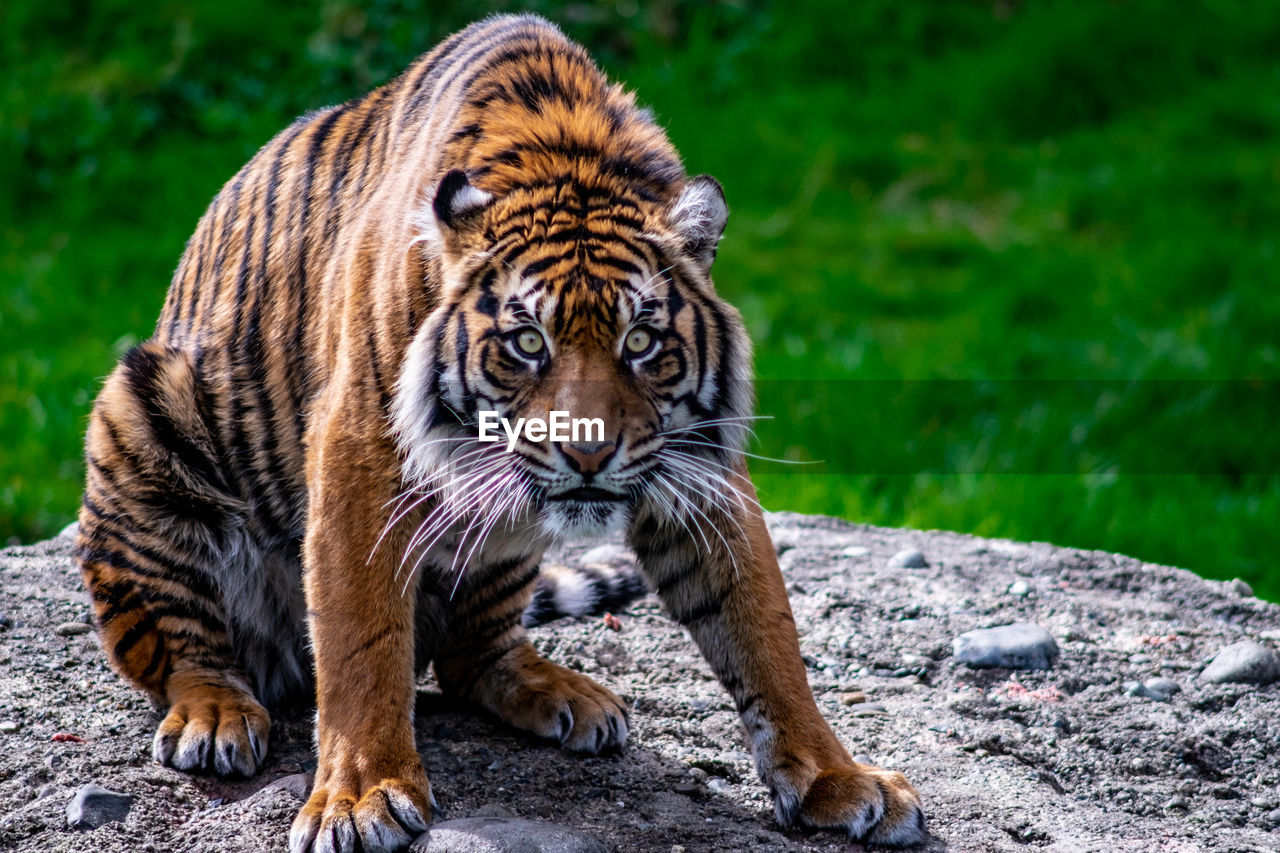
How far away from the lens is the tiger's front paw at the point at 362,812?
289 cm

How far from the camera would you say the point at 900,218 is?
8.80 meters

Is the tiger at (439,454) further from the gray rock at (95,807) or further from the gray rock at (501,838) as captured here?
the gray rock at (95,807)

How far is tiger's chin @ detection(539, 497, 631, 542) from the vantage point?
3021mm

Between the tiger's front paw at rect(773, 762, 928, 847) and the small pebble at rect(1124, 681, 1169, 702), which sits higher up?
the small pebble at rect(1124, 681, 1169, 702)

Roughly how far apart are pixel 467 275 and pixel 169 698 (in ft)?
4.81

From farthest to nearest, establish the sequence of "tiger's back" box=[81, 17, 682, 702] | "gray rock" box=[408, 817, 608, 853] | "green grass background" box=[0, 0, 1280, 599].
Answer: "green grass background" box=[0, 0, 1280, 599] → "tiger's back" box=[81, 17, 682, 702] → "gray rock" box=[408, 817, 608, 853]

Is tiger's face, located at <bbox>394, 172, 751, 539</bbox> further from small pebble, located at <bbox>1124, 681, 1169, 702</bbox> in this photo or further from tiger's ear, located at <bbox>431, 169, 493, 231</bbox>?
small pebble, located at <bbox>1124, 681, 1169, 702</bbox>

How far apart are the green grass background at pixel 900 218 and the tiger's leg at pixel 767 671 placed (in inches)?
101

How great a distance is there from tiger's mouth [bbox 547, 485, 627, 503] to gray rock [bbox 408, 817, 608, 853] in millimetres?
691

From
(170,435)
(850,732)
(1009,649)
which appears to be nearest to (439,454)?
(170,435)

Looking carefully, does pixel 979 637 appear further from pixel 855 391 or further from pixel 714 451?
pixel 855 391

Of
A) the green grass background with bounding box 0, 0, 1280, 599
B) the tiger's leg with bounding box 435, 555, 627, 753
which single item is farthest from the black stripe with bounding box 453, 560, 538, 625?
the green grass background with bounding box 0, 0, 1280, 599

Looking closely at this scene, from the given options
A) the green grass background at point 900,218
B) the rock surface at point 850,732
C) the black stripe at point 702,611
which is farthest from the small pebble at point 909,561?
the black stripe at point 702,611

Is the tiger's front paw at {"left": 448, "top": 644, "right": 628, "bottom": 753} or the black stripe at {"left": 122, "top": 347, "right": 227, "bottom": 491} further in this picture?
the black stripe at {"left": 122, "top": 347, "right": 227, "bottom": 491}
